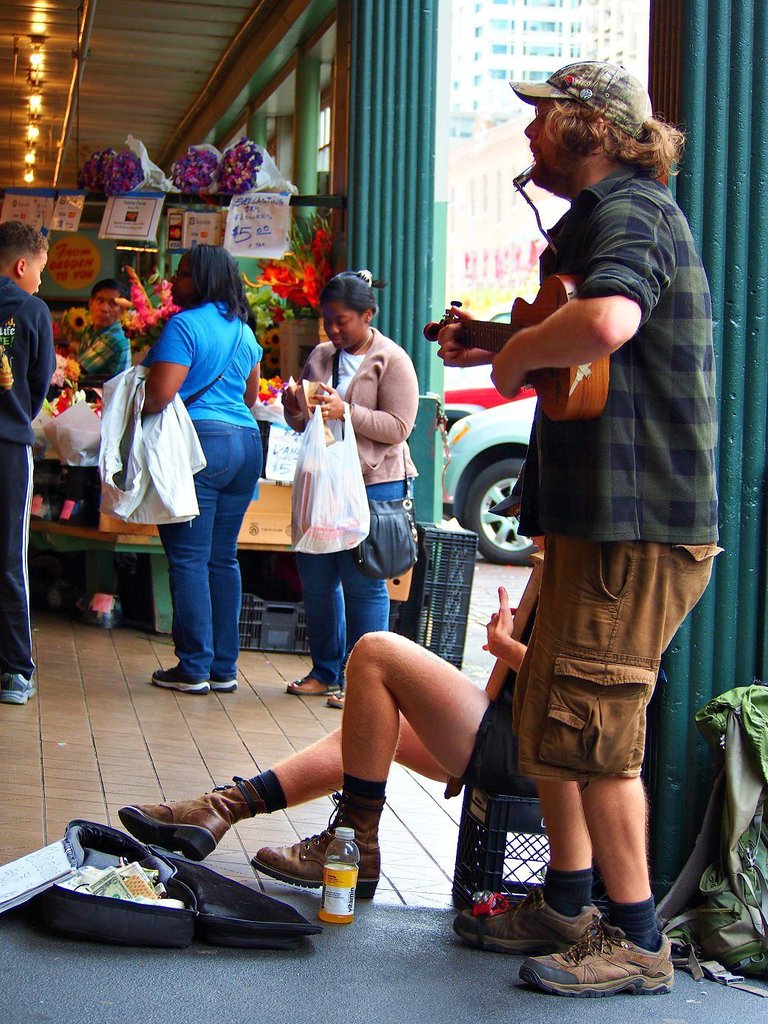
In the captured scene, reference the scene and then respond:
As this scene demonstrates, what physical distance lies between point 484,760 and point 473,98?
59.4 m

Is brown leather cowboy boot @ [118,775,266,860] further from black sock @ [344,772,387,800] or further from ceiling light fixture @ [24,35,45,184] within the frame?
ceiling light fixture @ [24,35,45,184]

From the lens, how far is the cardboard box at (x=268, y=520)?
7434mm

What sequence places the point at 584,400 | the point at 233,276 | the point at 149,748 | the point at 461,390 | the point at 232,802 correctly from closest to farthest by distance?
the point at 584,400, the point at 232,802, the point at 149,748, the point at 233,276, the point at 461,390

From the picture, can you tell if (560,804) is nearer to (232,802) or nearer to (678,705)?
(678,705)

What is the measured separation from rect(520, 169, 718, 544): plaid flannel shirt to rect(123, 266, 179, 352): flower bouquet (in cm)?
551

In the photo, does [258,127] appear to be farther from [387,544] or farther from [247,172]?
[387,544]

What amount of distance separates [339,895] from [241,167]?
18.7ft

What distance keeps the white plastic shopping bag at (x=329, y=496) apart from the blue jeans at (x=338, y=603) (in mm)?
213

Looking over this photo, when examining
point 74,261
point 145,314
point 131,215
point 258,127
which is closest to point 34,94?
point 74,261

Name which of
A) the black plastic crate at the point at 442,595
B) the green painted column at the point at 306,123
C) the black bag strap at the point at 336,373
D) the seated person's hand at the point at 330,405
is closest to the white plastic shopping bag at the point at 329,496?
the seated person's hand at the point at 330,405

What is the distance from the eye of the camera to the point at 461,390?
13.5 metres

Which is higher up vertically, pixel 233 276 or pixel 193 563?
pixel 233 276

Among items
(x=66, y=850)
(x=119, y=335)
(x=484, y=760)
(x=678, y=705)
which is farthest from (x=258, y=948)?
(x=119, y=335)

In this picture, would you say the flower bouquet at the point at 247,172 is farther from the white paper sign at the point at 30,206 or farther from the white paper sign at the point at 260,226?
the white paper sign at the point at 30,206
